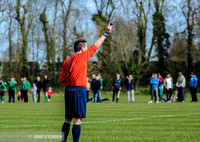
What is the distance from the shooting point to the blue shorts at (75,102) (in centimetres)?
665

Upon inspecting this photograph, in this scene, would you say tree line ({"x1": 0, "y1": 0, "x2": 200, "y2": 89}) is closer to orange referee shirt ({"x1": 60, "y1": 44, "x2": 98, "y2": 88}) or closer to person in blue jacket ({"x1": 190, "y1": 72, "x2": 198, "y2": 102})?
person in blue jacket ({"x1": 190, "y1": 72, "x2": 198, "y2": 102})

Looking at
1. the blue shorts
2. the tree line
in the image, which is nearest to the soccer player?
the blue shorts

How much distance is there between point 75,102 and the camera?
6.64 m

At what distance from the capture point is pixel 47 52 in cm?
5838

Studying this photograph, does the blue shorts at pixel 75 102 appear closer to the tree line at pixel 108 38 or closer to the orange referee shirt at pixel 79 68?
the orange referee shirt at pixel 79 68

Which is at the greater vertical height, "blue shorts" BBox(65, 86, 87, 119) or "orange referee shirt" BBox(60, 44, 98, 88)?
"orange referee shirt" BBox(60, 44, 98, 88)

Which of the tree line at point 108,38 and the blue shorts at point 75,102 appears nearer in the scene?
the blue shorts at point 75,102

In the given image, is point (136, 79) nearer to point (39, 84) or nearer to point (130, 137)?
point (39, 84)

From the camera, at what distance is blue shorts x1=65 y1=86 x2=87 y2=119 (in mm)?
6648

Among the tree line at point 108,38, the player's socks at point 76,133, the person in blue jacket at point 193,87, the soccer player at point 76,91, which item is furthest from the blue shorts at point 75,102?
the tree line at point 108,38

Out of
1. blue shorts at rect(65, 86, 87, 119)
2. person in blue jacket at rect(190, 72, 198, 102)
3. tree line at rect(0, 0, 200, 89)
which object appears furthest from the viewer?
tree line at rect(0, 0, 200, 89)

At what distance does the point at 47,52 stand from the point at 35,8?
701 centimetres

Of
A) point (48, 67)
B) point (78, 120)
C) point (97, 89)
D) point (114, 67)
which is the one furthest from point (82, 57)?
point (48, 67)

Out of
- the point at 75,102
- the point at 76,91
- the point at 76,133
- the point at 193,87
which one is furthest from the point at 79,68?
the point at 193,87
